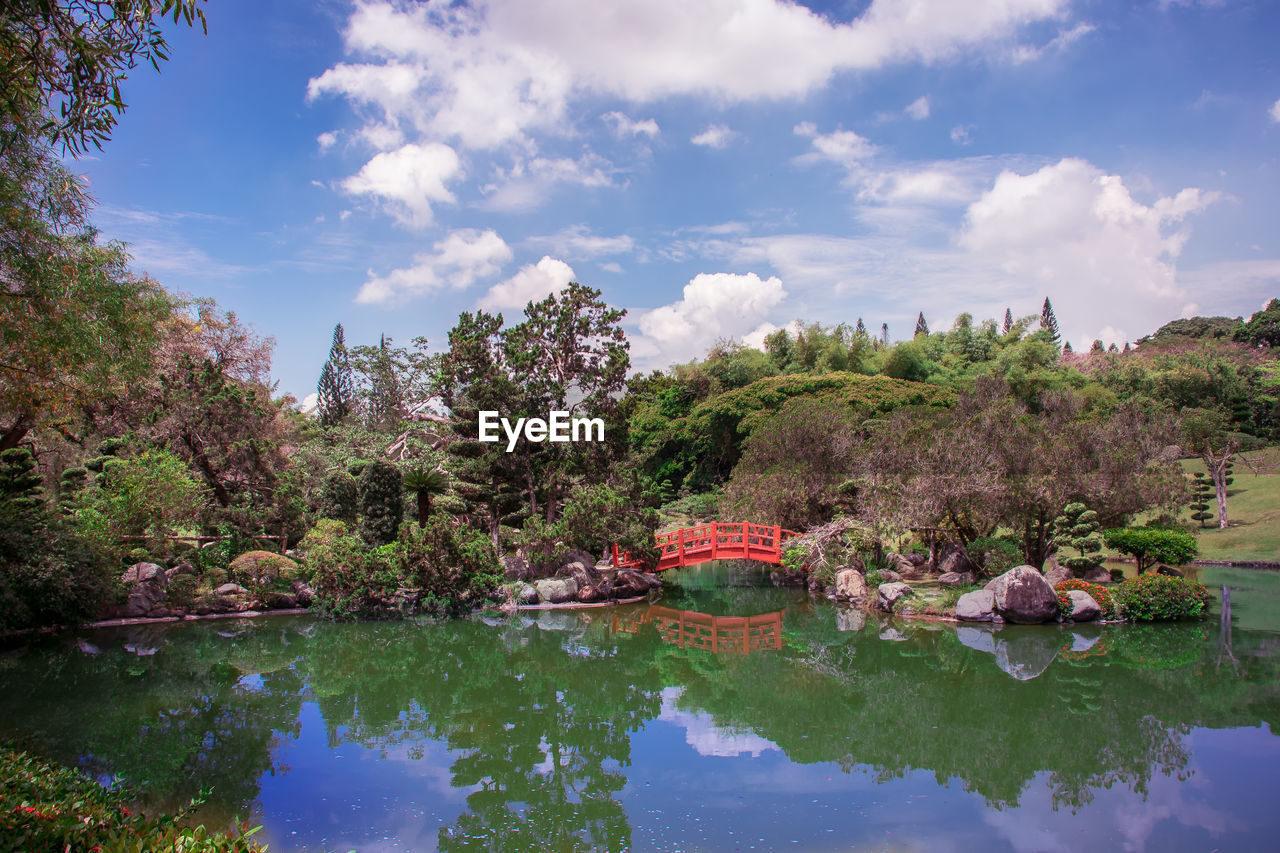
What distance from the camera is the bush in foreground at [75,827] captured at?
347 cm

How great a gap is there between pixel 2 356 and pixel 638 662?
9299 millimetres

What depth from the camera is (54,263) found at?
807cm

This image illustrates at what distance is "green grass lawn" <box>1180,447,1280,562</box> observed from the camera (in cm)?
1960

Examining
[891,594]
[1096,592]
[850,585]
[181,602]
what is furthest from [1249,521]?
[181,602]

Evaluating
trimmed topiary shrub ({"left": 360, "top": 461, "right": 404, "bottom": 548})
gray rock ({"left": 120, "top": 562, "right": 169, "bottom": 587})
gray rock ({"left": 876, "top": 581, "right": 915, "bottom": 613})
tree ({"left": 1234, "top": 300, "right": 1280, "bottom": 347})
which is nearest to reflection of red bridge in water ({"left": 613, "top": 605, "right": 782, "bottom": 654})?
gray rock ({"left": 876, "top": 581, "right": 915, "bottom": 613})

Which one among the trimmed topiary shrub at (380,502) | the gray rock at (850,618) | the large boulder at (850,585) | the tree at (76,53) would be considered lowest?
the gray rock at (850,618)

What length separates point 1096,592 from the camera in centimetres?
1342

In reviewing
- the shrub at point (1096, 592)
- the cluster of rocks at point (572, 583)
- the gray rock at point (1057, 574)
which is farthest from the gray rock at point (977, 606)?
the cluster of rocks at point (572, 583)

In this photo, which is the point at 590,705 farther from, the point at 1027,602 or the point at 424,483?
the point at 424,483

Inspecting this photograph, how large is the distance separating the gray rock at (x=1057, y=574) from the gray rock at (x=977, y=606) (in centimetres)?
161

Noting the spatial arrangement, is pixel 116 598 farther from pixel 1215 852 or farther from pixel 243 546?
pixel 1215 852

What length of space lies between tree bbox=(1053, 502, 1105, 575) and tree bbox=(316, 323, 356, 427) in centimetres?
3178

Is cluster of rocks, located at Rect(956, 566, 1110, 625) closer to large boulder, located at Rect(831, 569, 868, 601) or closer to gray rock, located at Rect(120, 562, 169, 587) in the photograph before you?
large boulder, located at Rect(831, 569, 868, 601)

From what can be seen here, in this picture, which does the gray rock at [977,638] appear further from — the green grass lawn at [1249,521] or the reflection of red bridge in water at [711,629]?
the green grass lawn at [1249,521]
